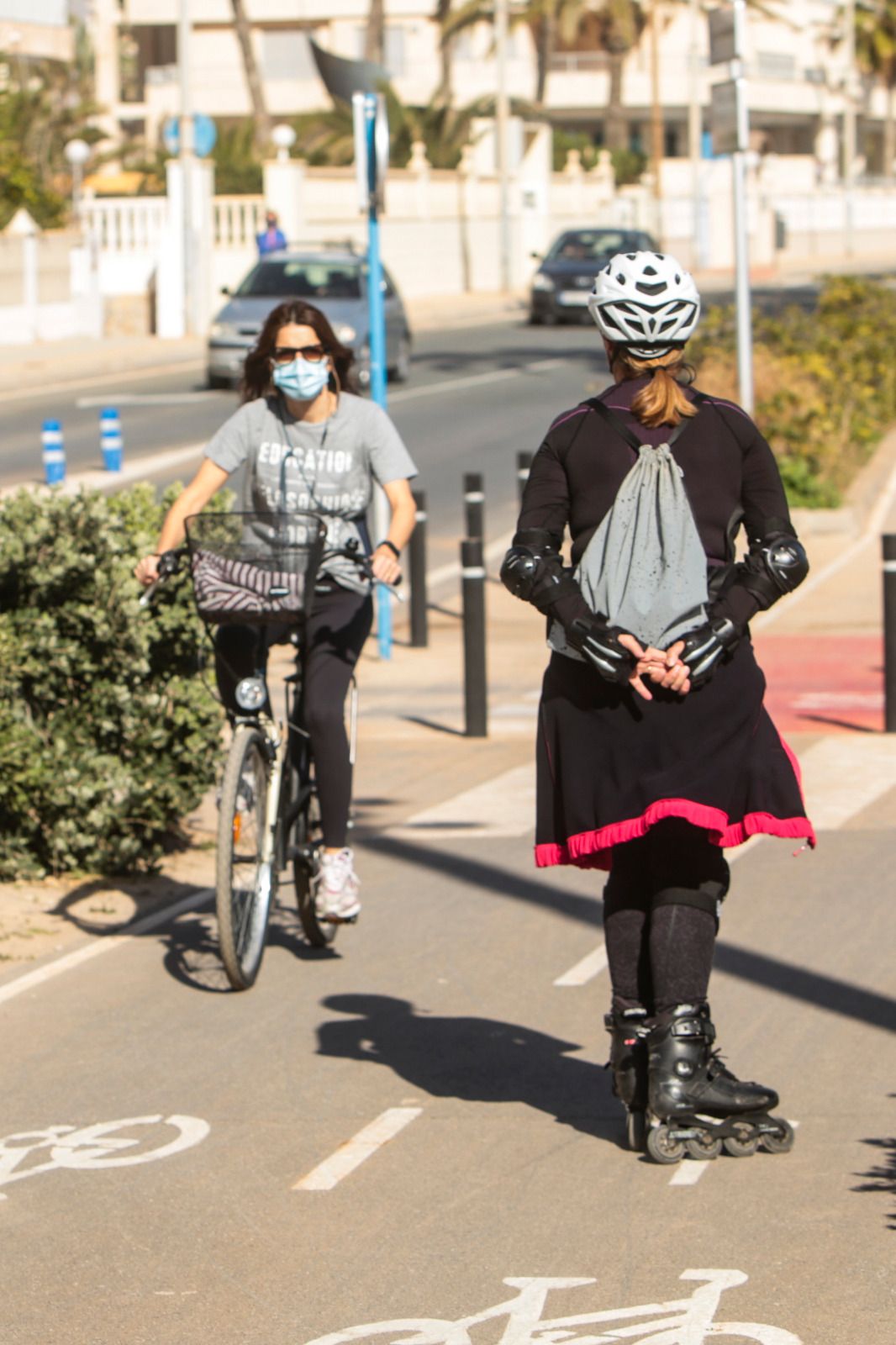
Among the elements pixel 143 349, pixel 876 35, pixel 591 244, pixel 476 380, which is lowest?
pixel 476 380

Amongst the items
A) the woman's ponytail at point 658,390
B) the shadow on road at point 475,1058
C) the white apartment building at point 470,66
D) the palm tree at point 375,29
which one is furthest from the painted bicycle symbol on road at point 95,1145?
the white apartment building at point 470,66

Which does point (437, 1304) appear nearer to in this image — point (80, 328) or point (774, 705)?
point (774, 705)

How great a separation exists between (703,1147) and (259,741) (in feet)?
6.89

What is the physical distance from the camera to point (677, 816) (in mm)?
4918

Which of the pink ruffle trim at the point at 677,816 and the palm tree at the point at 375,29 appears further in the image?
the palm tree at the point at 375,29

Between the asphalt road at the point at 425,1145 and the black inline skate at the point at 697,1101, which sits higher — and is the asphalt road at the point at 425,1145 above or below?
below

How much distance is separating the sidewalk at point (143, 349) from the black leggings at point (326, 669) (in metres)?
18.0

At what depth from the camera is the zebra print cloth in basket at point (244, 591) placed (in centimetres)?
645

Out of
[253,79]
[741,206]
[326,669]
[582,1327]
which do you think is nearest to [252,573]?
[326,669]

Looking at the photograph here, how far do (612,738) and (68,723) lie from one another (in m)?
3.30

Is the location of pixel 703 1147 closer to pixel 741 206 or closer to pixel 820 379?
pixel 741 206

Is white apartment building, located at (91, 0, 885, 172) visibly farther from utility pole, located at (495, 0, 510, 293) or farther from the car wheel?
the car wheel

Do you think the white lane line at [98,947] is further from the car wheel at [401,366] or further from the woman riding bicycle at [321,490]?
the car wheel at [401,366]

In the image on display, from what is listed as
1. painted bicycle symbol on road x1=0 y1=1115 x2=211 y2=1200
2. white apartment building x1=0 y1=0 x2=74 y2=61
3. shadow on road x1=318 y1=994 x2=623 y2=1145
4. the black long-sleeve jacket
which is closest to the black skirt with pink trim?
the black long-sleeve jacket
